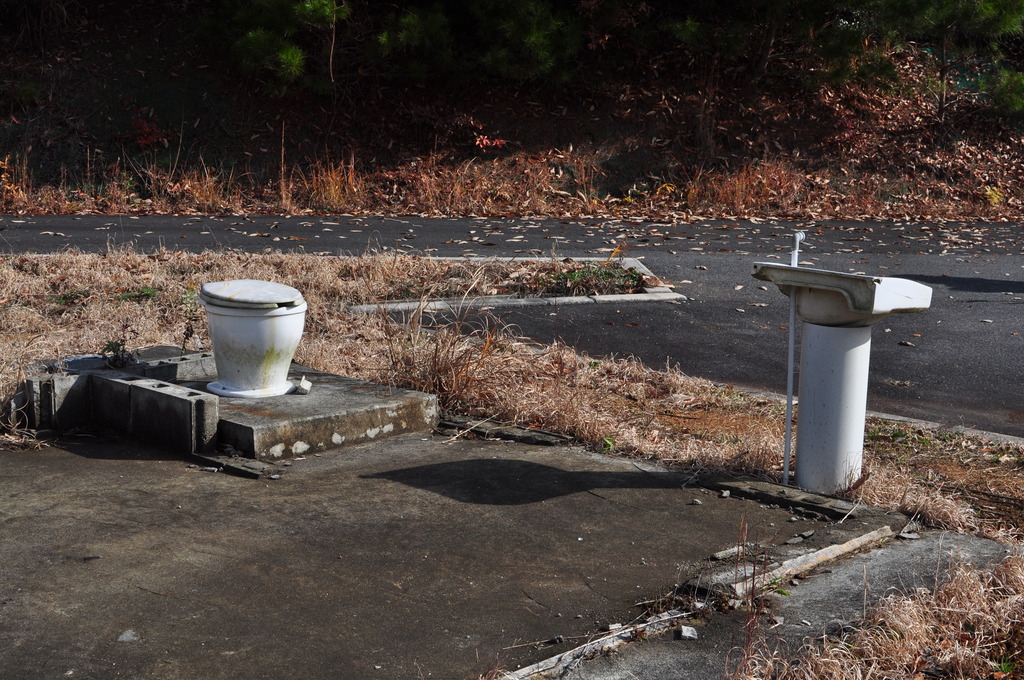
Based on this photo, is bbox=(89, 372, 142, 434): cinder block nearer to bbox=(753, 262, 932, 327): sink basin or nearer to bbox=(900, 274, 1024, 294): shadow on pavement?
bbox=(753, 262, 932, 327): sink basin

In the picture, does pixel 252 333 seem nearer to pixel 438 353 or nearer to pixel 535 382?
pixel 438 353

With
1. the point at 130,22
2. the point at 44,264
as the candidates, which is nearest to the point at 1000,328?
the point at 44,264

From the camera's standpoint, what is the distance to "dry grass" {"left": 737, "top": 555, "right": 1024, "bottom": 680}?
3441 millimetres

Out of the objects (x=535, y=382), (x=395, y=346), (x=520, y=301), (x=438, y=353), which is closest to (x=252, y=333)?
(x=438, y=353)

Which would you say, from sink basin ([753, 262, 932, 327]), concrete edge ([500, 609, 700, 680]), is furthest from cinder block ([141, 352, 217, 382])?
concrete edge ([500, 609, 700, 680])

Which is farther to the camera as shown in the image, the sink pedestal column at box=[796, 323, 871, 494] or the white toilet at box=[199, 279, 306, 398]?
the white toilet at box=[199, 279, 306, 398]

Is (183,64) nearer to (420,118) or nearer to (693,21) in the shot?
(420,118)

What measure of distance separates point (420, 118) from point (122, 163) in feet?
18.7

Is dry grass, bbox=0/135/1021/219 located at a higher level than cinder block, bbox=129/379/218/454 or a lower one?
higher

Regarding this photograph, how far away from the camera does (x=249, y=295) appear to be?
616cm

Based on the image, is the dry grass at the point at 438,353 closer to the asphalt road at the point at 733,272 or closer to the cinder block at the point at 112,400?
the cinder block at the point at 112,400

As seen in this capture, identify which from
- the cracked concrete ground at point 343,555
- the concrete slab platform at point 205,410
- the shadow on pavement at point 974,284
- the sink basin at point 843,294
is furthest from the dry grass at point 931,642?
the shadow on pavement at point 974,284

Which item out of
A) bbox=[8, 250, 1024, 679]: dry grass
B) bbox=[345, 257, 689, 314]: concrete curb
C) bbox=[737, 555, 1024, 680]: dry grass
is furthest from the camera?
bbox=[345, 257, 689, 314]: concrete curb

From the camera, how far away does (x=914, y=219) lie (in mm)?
18391
